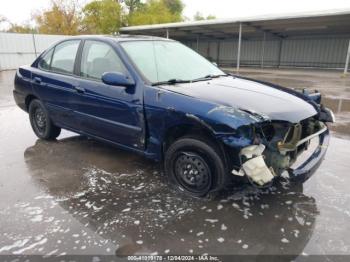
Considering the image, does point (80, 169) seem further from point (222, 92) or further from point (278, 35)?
point (278, 35)

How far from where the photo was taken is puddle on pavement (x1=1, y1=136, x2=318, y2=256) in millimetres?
2453

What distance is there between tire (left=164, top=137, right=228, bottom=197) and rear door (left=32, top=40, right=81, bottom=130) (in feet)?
5.85

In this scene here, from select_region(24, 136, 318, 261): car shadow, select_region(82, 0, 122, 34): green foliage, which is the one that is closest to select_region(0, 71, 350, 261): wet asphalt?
select_region(24, 136, 318, 261): car shadow

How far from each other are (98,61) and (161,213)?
7.09 ft

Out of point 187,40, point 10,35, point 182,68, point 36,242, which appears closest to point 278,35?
point 187,40

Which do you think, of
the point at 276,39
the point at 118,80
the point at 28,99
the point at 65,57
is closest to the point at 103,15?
the point at 276,39

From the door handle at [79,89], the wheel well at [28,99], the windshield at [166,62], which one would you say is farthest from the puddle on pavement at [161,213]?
the wheel well at [28,99]

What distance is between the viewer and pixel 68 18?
1485 inches

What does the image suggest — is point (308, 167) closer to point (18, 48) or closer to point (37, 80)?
point (37, 80)

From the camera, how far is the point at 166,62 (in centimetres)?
379

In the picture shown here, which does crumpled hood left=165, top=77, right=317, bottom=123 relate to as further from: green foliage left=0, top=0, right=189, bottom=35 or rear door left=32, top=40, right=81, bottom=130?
green foliage left=0, top=0, right=189, bottom=35

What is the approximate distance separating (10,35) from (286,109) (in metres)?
20.1

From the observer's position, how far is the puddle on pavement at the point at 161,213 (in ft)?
8.05

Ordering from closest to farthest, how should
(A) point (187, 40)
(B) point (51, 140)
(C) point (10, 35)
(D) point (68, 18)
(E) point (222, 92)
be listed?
1. (E) point (222, 92)
2. (B) point (51, 140)
3. (C) point (10, 35)
4. (A) point (187, 40)
5. (D) point (68, 18)
